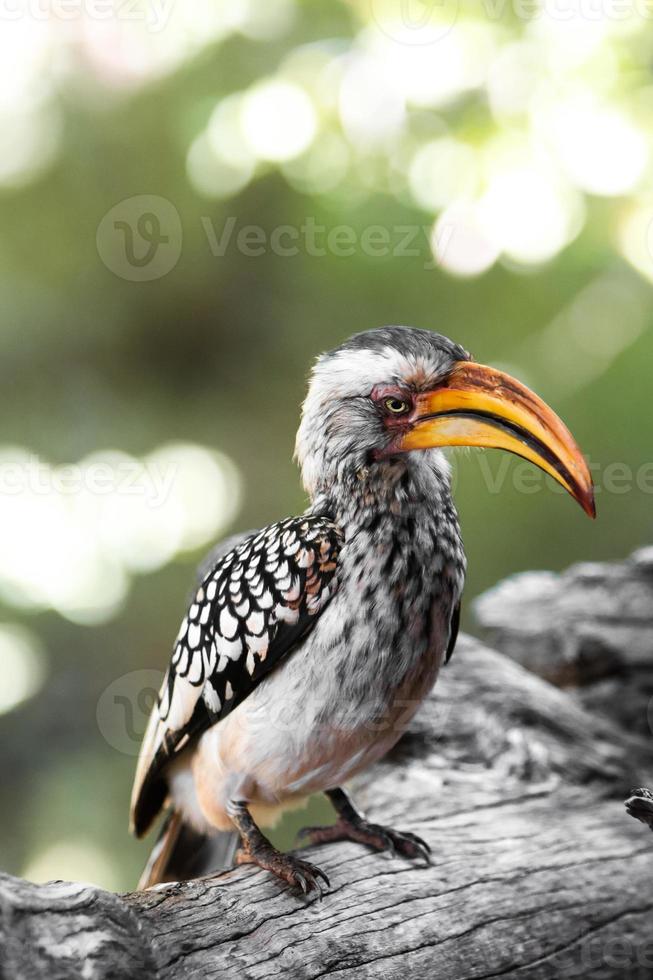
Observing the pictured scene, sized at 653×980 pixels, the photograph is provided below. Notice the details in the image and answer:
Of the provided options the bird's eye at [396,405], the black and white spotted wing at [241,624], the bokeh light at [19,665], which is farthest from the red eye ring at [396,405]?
the bokeh light at [19,665]

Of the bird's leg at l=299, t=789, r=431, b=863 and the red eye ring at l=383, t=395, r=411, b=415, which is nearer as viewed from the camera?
the red eye ring at l=383, t=395, r=411, b=415

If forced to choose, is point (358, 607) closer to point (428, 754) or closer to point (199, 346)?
point (428, 754)

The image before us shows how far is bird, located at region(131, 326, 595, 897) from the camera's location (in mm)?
1296

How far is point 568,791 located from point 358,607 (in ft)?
2.59

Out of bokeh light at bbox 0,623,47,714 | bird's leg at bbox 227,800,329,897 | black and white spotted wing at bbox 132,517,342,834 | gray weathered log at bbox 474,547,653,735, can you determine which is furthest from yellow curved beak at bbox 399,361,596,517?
bokeh light at bbox 0,623,47,714

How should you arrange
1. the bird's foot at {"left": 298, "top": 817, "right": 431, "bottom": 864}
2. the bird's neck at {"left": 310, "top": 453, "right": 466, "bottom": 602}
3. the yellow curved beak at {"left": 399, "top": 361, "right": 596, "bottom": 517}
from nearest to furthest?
the yellow curved beak at {"left": 399, "top": 361, "right": 596, "bottom": 517}
the bird's neck at {"left": 310, "top": 453, "right": 466, "bottom": 602}
the bird's foot at {"left": 298, "top": 817, "right": 431, "bottom": 864}

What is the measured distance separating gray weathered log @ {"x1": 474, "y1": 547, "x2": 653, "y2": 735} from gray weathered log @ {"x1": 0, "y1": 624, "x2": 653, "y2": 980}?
96mm

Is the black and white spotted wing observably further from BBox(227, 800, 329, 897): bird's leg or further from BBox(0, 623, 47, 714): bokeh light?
BBox(0, 623, 47, 714): bokeh light

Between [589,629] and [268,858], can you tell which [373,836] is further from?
[589,629]

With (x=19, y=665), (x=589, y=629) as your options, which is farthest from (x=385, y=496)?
(x=19, y=665)

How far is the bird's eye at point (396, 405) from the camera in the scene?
4.31 feet

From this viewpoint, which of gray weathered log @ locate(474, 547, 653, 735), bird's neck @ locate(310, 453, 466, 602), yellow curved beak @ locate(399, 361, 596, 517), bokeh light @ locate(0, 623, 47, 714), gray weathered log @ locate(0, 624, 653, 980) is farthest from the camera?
bokeh light @ locate(0, 623, 47, 714)

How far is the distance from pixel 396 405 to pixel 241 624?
0.39 m

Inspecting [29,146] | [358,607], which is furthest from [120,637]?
[358,607]
